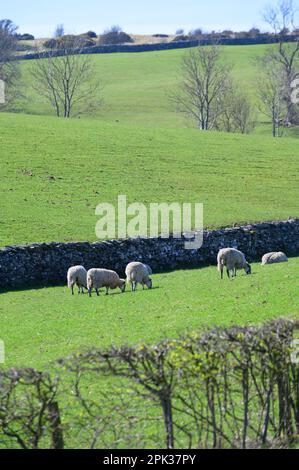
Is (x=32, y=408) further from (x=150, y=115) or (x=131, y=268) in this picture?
(x=150, y=115)

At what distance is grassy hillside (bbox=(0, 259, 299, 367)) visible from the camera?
21062 mm

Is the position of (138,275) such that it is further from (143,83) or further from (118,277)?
(143,83)

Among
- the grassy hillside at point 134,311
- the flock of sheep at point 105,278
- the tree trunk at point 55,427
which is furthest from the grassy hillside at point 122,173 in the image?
the tree trunk at point 55,427

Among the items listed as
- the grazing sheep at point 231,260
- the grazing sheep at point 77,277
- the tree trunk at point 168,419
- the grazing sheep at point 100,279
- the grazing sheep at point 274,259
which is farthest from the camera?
the grazing sheep at point 274,259

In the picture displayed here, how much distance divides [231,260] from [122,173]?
18.9 meters

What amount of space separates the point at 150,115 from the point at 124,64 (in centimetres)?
3213

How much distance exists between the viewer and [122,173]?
49.8m

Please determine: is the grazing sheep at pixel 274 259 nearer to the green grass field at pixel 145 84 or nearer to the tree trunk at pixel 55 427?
the tree trunk at pixel 55 427

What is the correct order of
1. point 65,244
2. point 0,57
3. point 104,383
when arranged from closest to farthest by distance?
1. point 104,383
2. point 65,244
3. point 0,57

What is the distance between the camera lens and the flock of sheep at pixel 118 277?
2989cm

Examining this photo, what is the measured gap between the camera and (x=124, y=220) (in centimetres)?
4078

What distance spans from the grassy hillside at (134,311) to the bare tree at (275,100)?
6042cm

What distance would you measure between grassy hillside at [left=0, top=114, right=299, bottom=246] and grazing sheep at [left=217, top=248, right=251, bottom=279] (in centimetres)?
706
